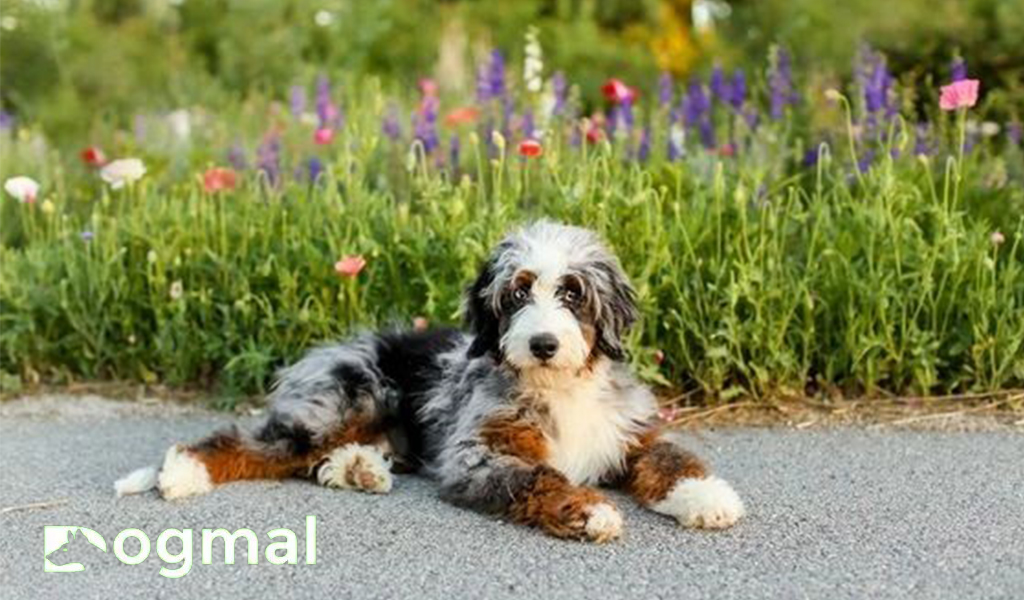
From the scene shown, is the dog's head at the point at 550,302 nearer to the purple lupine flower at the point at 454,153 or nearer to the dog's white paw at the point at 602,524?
the dog's white paw at the point at 602,524

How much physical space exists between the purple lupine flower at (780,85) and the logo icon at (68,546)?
194 inches

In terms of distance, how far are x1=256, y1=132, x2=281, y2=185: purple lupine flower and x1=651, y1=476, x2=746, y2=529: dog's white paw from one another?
155 inches

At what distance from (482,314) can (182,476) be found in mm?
1226

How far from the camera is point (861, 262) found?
22.6 ft

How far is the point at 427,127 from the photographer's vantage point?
8.31 metres

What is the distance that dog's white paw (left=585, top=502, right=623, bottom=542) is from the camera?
4883 mm

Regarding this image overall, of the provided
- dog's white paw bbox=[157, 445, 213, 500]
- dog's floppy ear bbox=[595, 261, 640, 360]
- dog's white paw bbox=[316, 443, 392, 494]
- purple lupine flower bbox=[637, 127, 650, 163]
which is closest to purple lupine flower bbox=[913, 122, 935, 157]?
purple lupine flower bbox=[637, 127, 650, 163]

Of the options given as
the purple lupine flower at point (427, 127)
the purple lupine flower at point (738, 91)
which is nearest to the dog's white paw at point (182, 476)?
the purple lupine flower at point (427, 127)

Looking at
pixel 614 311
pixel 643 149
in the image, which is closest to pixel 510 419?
pixel 614 311

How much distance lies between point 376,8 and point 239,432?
371 inches

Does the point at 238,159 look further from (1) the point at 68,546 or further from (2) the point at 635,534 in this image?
(2) the point at 635,534

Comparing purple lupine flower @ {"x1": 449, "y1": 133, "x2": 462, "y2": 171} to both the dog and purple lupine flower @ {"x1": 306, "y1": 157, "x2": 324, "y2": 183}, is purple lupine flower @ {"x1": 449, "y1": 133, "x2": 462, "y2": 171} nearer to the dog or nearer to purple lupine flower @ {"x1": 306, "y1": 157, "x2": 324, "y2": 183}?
purple lupine flower @ {"x1": 306, "y1": 157, "x2": 324, "y2": 183}

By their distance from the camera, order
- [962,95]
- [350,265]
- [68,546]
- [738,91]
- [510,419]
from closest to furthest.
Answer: [68,546], [510,419], [962,95], [350,265], [738,91]

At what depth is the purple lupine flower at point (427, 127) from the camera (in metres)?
8.24
